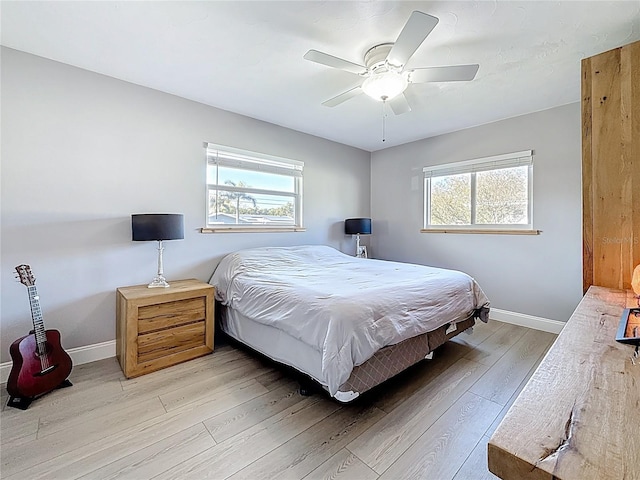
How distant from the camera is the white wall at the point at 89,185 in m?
2.20

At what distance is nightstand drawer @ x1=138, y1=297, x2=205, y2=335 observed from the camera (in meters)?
2.31

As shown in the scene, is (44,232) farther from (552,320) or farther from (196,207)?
(552,320)

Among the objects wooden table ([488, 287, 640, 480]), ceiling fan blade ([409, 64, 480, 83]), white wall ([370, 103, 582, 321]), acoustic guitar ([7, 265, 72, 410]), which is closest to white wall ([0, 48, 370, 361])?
acoustic guitar ([7, 265, 72, 410])

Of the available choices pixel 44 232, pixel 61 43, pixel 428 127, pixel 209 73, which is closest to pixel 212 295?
pixel 44 232

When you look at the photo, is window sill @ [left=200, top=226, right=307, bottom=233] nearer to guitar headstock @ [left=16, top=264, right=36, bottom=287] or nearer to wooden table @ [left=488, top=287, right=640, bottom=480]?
guitar headstock @ [left=16, top=264, right=36, bottom=287]

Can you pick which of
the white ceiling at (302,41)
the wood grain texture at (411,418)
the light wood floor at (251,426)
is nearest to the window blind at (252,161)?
Result: the white ceiling at (302,41)

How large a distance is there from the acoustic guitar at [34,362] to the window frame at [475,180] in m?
4.20

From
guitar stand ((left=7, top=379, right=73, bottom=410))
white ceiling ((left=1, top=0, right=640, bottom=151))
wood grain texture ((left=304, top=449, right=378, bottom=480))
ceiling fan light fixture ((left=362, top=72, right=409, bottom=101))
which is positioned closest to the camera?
wood grain texture ((left=304, top=449, right=378, bottom=480))

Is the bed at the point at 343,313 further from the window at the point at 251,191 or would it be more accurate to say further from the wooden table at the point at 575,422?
the wooden table at the point at 575,422

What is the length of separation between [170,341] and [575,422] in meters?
2.64

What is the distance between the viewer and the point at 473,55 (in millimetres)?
2201

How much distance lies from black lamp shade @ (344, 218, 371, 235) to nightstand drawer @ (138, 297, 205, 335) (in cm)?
244

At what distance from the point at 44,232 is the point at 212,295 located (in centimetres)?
139

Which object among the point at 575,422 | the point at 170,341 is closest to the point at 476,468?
the point at 575,422
